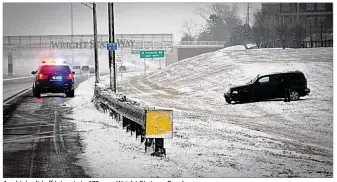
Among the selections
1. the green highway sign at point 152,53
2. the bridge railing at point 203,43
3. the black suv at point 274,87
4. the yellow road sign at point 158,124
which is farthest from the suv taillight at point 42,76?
the bridge railing at point 203,43

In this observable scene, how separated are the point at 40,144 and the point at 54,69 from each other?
11.3 metres

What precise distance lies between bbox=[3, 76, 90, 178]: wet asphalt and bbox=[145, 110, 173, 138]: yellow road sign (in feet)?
5.54

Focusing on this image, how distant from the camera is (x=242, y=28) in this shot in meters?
43.2

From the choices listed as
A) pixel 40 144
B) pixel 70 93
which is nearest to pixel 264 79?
pixel 70 93

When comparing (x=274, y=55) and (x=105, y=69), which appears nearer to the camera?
(x=274, y=55)

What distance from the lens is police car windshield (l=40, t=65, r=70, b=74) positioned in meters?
23.2

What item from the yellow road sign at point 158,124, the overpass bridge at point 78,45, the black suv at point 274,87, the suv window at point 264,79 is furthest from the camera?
the suv window at point 264,79

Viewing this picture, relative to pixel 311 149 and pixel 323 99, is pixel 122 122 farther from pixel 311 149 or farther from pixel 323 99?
pixel 323 99

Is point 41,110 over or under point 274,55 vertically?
under

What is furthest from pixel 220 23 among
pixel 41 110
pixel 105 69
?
pixel 41 110

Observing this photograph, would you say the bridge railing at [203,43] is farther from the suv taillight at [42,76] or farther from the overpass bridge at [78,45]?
the suv taillight at [42,76]

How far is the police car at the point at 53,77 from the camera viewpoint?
76.2 feet

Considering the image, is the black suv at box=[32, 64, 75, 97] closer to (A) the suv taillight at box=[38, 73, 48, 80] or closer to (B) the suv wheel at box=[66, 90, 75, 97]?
(A) the suv taillight at box=[38, 73, 48, 80]

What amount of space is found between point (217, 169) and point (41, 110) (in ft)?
40.6
